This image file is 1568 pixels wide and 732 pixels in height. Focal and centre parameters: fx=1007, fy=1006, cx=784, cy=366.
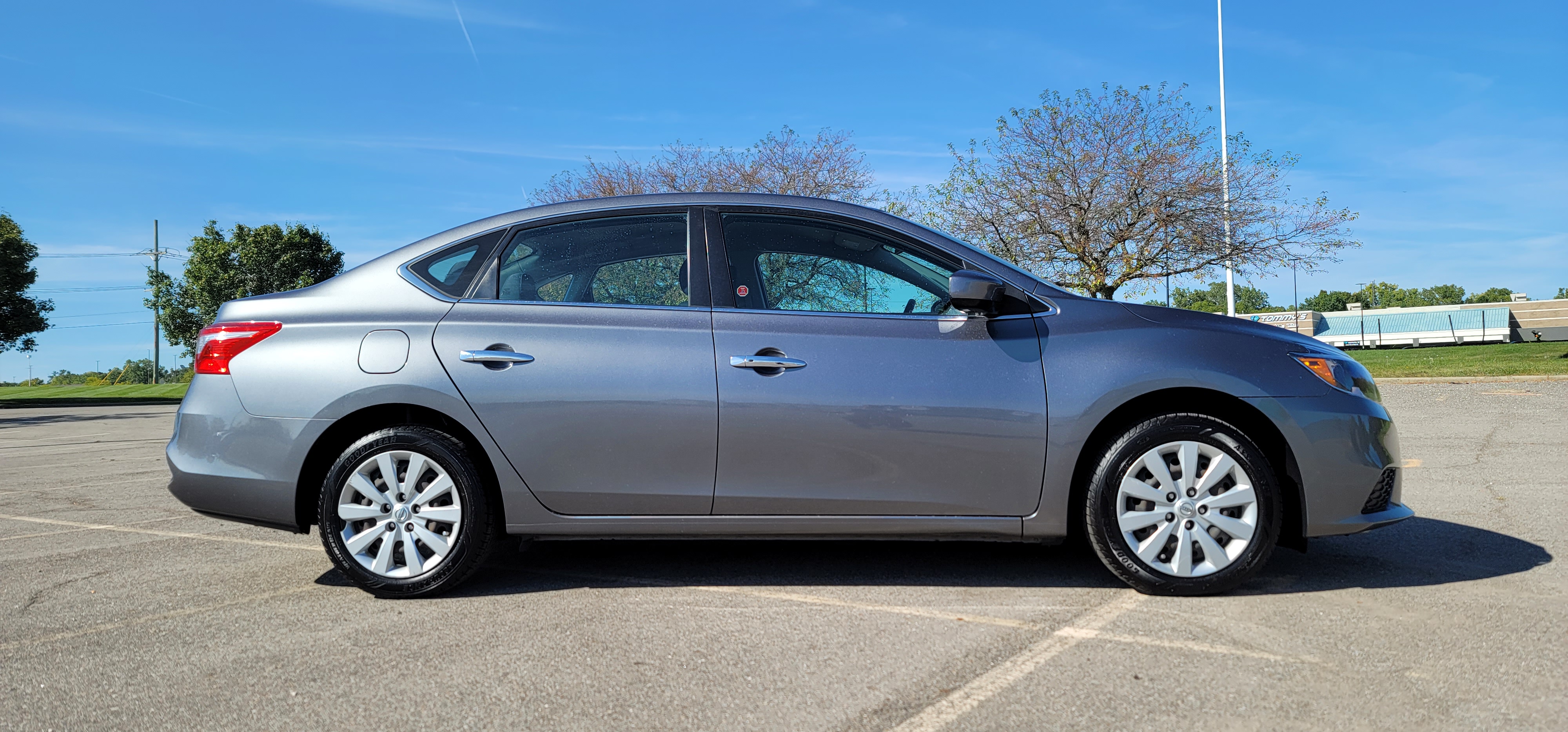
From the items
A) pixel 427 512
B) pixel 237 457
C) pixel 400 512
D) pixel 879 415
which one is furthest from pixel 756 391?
pixel 237 457

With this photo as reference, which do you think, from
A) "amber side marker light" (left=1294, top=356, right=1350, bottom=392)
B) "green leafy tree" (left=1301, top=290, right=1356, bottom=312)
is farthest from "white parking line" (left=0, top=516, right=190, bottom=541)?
"green leafy tree" (left=1301, top=290, right=1356, bottom=312)

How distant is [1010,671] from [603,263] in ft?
7.44

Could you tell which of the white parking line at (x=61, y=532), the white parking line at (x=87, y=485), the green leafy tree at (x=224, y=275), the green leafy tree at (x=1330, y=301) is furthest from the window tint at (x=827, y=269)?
the green leafy tree at (x=1330, y=301)

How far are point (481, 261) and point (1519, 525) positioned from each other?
17.3ft

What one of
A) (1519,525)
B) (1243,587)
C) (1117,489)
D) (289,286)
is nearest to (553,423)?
(1117,489)

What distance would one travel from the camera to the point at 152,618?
3.73 metres

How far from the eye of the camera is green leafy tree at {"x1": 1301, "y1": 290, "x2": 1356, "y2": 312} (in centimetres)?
15026

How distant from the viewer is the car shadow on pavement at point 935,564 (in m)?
4.09

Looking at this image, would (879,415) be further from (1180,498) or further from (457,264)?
(457,264)

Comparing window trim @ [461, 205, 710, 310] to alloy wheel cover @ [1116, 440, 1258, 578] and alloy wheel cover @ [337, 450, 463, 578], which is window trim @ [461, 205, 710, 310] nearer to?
alloy wheel cover @ [337, 450, 463, 578]

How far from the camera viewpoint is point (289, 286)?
57562mm

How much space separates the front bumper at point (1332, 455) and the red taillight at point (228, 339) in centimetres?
390

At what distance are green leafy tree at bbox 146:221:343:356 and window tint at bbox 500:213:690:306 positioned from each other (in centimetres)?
5951

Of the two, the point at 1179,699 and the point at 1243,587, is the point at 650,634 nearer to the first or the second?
the point at 1179,699
